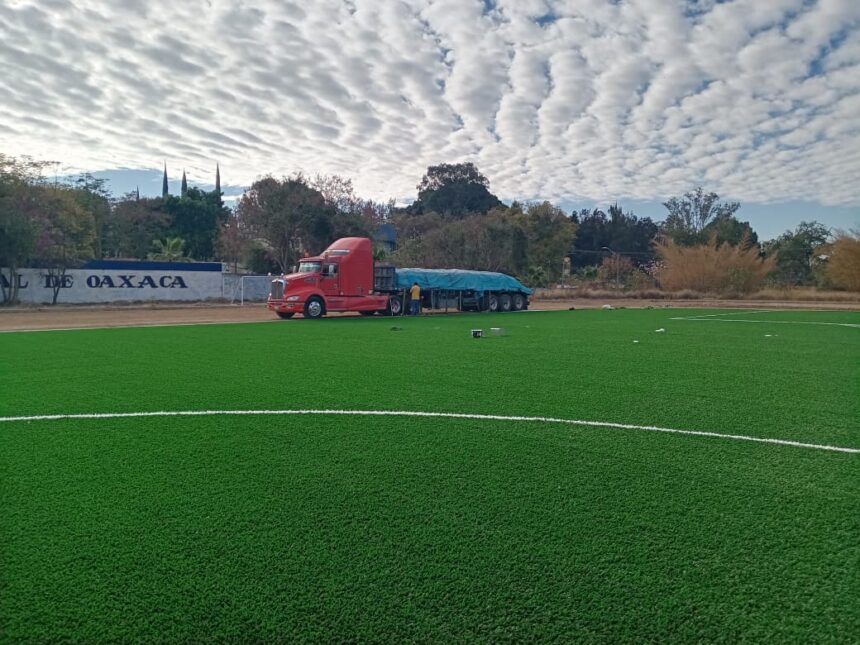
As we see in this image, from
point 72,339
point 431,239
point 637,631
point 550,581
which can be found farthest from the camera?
point 431,239

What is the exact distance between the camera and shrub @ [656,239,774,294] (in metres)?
40.8

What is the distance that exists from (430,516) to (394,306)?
22377mm

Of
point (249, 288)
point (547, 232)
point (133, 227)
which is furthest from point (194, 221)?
point (547, 232)

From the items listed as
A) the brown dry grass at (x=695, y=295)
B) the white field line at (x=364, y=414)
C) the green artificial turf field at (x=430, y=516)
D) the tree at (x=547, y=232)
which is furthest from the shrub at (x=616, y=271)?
the white field line at (x=364, y=414)

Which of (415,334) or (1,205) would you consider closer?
(415,334)

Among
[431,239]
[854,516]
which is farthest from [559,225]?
[854,516]

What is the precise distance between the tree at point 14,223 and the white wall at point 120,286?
2.01 ft

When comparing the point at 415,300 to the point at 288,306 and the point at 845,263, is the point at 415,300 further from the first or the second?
the point at 845,263

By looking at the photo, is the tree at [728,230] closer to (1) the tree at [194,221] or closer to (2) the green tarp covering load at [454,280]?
(2) the green tarp covering load at [454,280]

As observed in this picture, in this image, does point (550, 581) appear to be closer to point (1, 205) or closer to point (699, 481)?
point (699, 481)

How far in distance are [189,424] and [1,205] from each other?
96.3 ft

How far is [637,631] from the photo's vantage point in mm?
2357

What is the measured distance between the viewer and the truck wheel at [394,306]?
25.4m

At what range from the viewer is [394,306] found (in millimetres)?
25656
